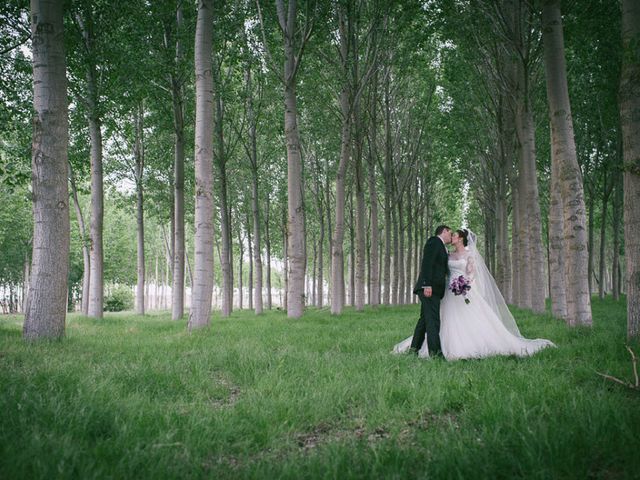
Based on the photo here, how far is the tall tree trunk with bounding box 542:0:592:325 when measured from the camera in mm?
7797

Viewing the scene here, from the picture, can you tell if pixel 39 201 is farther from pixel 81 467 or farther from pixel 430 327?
pixel 430 327

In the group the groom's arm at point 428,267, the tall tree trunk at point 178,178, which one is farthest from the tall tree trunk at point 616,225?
the tall tree trunk at point 178,178

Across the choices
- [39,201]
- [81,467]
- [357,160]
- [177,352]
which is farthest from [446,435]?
[357,160]

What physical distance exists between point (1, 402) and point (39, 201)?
4.85 m

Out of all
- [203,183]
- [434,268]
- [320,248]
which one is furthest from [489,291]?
[320,248]

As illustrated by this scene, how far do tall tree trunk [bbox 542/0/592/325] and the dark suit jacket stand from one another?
3197 mm

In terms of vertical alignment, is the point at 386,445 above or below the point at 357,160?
below

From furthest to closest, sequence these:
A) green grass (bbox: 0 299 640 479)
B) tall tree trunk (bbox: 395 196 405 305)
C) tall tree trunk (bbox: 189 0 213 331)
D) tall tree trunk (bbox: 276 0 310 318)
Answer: tall tree trunk (bbox: 395 196 405 305), tall tree trunk (bbox: 276 0 310 318), tall tree trunk (bbox: 189 0 213 331), green grass (bbox: 0 299 640 479)

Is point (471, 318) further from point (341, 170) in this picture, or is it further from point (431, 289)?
point (341, 170)

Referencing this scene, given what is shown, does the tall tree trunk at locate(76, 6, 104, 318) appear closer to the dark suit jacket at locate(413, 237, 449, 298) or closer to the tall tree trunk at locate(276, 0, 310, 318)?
the tall tree trunk at locate(276, 0, 310, 318)

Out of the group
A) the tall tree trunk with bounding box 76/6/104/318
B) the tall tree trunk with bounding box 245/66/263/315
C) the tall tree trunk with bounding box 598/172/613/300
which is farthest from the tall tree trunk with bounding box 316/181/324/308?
the tall tree trunk with bounding box 598/172/613/300

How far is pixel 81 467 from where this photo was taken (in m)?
2.37

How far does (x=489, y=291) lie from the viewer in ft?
23.4

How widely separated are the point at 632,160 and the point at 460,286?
9.73 feet
